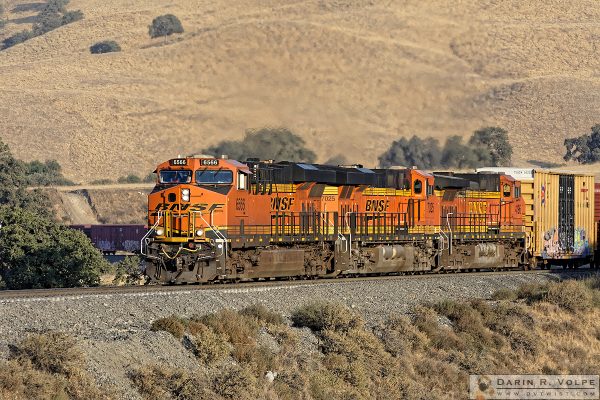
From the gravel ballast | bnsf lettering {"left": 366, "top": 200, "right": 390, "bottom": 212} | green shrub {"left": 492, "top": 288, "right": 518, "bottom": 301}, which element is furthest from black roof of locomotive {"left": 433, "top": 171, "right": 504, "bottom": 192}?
green shrub {"left": 492, "top": 288, "right": 518, "bottom": 301}

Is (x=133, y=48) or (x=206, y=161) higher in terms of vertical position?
(x=133, y=48)

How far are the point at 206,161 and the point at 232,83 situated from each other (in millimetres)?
50402

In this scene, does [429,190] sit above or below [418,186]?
below

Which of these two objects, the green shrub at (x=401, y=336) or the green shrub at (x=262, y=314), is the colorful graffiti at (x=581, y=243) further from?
the green shrub at (x=262, y=314)

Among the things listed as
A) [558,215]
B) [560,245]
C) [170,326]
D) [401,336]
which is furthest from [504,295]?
[170,326]

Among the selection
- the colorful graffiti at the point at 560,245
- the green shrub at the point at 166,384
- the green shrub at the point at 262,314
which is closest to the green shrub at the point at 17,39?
the colorful graffiti at the point at 560,245

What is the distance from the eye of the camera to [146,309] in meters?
23.0

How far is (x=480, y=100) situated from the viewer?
101 metres

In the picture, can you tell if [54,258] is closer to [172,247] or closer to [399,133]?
[172,247]

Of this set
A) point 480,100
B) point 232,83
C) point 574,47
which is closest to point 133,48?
point 574,47

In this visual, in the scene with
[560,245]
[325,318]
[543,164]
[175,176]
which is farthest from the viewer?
[543,164]

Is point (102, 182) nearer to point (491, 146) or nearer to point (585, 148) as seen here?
point (491, 146)

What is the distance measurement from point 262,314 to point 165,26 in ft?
456

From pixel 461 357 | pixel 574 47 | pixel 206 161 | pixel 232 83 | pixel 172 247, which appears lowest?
pixel 461 357
